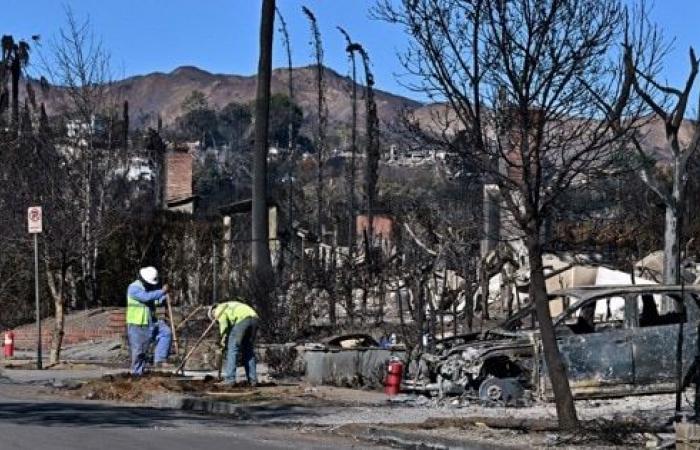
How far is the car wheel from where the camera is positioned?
16.8 metres

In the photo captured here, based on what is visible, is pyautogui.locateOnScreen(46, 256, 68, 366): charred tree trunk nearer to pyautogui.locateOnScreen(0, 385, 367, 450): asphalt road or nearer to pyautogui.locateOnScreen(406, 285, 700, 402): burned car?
pyautogui.locateOnScreen(0, 385, 367, 450): asphalt road

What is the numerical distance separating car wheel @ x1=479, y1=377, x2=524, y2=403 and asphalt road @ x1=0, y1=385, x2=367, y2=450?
109 inches

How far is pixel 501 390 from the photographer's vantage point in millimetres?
16859

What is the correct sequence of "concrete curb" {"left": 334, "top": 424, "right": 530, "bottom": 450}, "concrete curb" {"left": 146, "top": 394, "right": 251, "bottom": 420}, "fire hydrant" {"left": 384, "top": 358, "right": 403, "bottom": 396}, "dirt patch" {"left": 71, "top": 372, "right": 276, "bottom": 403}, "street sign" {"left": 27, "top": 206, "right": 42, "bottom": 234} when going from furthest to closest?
"street sign" {"left": 27, "top": 206, "right": 42, "bottom": 234}, "dirt patch" {"left": 71, "top": 372, "right": 276, "bottom": 403}, "fire hydrant" {"left": 384, "top": 358, "right": 403, "bottom": 396}, "concrete curb" {"left": 146, "top": 394, "right": 251, "bottom": 420}, "concrete curb" {"left": 334, "top": 424, "right": 530, "bottom": 450}

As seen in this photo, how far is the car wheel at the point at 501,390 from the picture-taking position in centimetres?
1680

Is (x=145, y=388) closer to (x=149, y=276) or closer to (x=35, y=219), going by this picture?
(x=149, y=276)

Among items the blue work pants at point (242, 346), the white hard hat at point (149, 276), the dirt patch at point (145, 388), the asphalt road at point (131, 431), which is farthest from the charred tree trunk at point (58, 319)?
the asphalt road at point (131, 431)

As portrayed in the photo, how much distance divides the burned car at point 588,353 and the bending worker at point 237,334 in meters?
3.14

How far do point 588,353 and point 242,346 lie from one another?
18.7ft

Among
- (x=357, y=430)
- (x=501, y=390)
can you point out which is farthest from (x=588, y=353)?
(x=357, y=430)

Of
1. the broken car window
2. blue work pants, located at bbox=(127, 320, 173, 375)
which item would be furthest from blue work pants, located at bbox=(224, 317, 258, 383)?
the broken car window

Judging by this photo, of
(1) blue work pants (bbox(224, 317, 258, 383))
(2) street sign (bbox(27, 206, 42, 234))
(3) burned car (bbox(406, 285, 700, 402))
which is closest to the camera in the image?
(3) burned car (bbox(406, 285, 700, 402))

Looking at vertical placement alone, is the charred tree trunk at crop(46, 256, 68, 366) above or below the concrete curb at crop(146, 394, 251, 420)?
above

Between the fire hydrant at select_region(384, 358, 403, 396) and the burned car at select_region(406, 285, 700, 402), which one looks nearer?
the burned car at select_region(406, 285, 700, 402)
